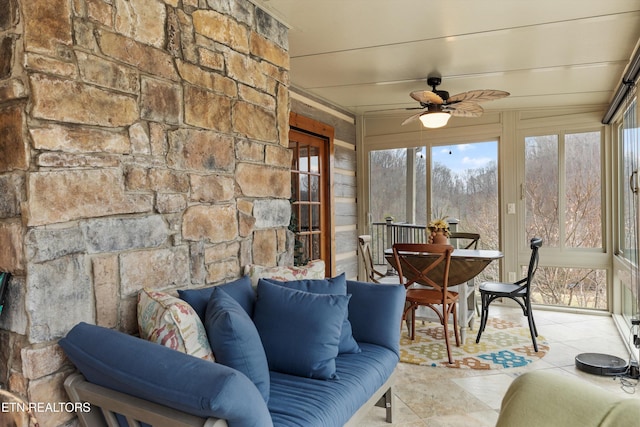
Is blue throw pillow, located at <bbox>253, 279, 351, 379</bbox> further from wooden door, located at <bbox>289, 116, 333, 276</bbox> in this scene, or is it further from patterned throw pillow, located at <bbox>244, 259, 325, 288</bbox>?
wooden door, located at <bbox>289, 116, 333, 276</bbox>

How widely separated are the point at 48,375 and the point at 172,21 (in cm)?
160

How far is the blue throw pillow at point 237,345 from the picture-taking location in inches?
61.1

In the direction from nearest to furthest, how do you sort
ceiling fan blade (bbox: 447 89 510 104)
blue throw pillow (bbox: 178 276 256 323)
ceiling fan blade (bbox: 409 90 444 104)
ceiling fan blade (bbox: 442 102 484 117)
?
blue throw pillow (bbox: 178 276 256 323), ceiling fan blade (bbox: 447 89 510 104), ceiling fan blade (bbox: 409 90 444 104), ceiling fan blade (bbox: 442 102 484 117)

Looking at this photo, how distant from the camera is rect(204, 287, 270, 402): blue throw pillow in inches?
61.1

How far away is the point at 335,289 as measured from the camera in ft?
7.41

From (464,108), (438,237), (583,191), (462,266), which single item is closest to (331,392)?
(462,266)

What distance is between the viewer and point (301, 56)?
3.39 metres

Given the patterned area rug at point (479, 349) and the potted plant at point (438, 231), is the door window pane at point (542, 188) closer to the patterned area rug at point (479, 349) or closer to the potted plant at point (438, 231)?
the patterned area rug at point (479, 349)

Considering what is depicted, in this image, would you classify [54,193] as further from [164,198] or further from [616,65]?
[616,65]

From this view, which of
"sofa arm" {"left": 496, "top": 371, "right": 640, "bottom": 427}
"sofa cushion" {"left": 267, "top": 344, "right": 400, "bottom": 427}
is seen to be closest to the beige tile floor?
"sofa cushion" {"left": 267, "top": 344, "right": 400, "bottom": 427}

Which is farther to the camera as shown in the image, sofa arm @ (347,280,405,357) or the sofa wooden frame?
sofa arm @ (347,280,405,357)

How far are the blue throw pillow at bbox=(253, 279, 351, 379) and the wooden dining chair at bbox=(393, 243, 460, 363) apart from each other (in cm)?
159

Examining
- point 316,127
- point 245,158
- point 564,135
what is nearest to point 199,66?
point 245,158

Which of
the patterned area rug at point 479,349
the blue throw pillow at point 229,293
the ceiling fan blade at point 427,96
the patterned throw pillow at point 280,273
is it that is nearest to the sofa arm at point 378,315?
the patterned throw pillow at point 280,273
